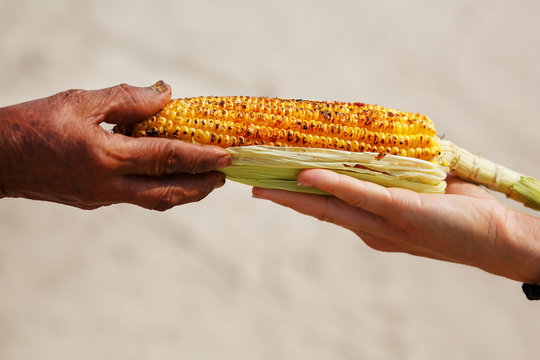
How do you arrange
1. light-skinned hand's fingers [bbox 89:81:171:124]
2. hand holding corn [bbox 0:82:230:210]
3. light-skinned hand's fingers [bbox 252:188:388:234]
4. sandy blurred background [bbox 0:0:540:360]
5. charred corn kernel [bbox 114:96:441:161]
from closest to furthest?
hand holding corn [bbox 0:82:230:210], light-skinned hand's fingers [bbox 89:81:171:124], charred corn kernel [bbox 114:96:441:161], light-skinned hand's fingers [bbox 252:188:388:234], sandy blurred background [bbox 0:0:540:360]

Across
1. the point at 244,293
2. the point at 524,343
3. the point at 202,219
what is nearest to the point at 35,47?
the point at 202,219

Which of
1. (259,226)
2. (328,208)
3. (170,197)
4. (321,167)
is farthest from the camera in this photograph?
(259,226)

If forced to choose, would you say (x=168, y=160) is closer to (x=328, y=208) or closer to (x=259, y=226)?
(x=328, y=208)

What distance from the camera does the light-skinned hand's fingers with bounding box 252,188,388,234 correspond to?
2.04 m

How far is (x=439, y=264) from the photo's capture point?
3.75m

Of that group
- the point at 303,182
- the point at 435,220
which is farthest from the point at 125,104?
the point at 435,220

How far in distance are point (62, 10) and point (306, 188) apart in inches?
148

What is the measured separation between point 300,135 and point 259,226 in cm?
193

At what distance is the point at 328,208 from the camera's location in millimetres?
2045

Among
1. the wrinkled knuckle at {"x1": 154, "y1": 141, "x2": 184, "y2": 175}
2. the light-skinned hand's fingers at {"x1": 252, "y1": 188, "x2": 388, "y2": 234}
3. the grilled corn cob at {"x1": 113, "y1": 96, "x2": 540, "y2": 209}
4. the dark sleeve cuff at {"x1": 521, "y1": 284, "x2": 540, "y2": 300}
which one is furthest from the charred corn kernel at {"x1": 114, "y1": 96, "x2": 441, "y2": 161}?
the dark sleeve cuff at {"x1": 521, "y1": 284, "x2": 540, "y2": 300}

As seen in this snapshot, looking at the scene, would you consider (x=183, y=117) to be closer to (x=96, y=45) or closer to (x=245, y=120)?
(x=245, y=120)

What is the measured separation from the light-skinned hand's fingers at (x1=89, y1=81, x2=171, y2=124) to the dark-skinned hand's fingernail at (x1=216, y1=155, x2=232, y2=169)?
326 millimetres

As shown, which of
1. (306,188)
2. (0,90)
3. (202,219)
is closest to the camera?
(306,188)

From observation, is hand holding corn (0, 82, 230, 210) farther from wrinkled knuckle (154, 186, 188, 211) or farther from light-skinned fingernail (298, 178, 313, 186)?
light-skinned fingernail (298, 178, 313, 186)
